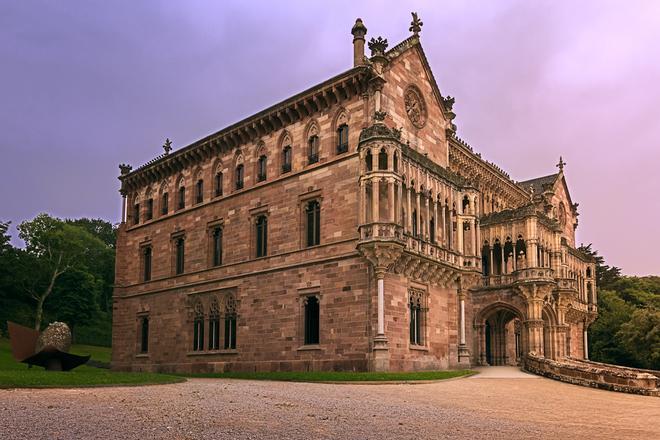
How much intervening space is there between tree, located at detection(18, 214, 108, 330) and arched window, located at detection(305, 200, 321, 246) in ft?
133

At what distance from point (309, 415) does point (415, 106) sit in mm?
25283

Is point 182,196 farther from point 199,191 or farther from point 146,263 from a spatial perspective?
point 146,263

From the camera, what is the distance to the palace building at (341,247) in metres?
31.6

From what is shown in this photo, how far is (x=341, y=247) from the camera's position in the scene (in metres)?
32.7

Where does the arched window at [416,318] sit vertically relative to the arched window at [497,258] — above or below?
below

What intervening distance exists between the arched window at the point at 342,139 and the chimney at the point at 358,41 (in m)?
3.18

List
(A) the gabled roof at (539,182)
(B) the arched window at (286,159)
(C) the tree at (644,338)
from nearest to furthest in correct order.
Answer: (B) the arched window at (286,159)
(C) the tree at (644,338)
(A) the gabled roof at (539,182)

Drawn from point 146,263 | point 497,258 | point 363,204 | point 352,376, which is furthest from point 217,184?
point 352,376

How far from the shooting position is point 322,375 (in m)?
28.9

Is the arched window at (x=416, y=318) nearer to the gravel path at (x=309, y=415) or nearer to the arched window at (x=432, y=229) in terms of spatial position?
the arched window at (x=432, y=229)

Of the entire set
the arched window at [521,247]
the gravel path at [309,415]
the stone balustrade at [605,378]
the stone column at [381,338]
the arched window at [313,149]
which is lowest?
the stone balustrade at [605,378]

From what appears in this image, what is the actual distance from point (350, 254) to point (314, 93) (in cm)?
901

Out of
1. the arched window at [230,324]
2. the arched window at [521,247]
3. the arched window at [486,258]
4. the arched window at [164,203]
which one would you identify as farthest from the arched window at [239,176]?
the arched window at [521,247]

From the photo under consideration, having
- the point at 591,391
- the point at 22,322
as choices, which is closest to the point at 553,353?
the point at 591,391
